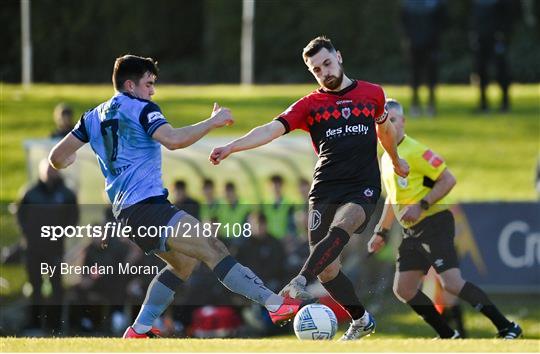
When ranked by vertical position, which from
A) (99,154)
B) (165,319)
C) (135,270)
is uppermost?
(99,154)

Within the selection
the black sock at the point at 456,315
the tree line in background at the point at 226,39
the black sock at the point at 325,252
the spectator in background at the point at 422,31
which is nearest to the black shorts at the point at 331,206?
the black sock at the point at 325,252

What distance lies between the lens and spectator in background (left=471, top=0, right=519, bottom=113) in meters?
20.3

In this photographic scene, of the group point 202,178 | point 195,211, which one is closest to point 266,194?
point 202,178

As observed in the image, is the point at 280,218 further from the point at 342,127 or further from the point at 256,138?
the point at 256,138

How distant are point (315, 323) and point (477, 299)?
2165 mm

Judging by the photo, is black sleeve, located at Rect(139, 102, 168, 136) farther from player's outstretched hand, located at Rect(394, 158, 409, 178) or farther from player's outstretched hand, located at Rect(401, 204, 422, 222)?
player's outstretched hand, located at Rect(401, 204, 422, 222)

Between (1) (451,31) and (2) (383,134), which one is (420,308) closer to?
(2) (383,134)

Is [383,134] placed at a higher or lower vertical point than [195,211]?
higher

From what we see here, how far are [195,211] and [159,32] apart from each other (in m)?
17.0

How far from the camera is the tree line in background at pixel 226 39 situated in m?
25.4

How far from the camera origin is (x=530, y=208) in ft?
46.9

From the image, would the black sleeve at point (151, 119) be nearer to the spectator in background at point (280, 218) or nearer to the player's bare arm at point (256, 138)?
the player's bare arm at point (256, 138)

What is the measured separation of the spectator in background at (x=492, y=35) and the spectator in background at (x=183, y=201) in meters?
8.45

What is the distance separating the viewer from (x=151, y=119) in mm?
8625
